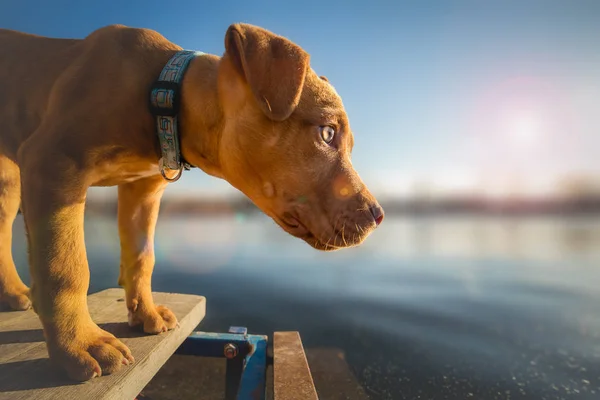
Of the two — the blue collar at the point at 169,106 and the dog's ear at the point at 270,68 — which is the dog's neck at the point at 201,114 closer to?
the blue collar at the point at 169,106

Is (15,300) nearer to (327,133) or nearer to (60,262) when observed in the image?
(60,262)

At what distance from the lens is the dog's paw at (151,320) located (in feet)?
7.87

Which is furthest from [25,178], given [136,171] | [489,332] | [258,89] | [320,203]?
[489,332]

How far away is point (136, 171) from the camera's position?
7.06 feet

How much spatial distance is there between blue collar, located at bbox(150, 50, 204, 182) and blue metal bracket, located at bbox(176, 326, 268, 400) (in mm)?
1704

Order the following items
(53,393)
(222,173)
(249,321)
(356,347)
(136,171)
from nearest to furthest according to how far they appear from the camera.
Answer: (53,393), (222,173), (136,171), (356,347), (249,321)

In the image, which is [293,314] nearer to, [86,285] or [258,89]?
[86,285]

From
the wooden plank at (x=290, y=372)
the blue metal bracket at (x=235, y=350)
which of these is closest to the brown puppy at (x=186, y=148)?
the wooden plank at (x=290, y=372)

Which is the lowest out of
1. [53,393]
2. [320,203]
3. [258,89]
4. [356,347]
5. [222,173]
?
[356,347]

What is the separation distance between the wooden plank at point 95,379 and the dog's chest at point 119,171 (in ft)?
3.06

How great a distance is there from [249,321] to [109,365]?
4569 mm

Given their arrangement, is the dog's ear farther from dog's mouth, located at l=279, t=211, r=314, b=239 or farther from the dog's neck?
dog's mouth, located at l=279, t=211, r=314, b=239

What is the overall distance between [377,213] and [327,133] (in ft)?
1.48

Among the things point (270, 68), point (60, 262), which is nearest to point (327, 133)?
point (270, 68)
